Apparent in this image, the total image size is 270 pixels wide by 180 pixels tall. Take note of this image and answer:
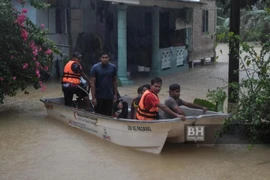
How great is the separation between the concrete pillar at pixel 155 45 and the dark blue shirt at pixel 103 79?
1023 cm

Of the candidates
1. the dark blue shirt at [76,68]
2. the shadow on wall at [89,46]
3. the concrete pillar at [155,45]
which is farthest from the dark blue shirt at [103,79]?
the concrete pillar at [155,45]

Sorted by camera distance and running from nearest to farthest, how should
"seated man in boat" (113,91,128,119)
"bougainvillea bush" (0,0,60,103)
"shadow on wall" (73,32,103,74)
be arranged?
"seated man in boat" (113,91,128,119) → "bougainvillea bush" (0,0,60,103) → "shadow on wall" (73,32,103,74)

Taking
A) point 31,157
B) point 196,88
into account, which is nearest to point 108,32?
point 196,88

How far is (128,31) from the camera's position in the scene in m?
21.2

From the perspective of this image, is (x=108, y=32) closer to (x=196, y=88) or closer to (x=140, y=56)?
(x=140, y=56)

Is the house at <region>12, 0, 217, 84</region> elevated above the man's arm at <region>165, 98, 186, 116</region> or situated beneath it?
elevated above

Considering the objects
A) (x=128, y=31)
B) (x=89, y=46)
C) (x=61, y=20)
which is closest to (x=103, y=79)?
(x=61, y=20)

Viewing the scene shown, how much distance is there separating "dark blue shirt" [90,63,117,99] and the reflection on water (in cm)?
86

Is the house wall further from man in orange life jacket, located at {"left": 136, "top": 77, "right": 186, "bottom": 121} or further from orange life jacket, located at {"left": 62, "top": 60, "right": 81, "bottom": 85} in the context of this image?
man in orange life jacket, located at {"left": 136, "top": 77, "right": 186, "bottom": 121}

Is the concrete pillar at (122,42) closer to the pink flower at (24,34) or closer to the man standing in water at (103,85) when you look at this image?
the pink flower at (24,34)

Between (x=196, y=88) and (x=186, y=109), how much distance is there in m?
7.84

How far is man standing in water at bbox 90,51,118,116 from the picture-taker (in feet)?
31.8

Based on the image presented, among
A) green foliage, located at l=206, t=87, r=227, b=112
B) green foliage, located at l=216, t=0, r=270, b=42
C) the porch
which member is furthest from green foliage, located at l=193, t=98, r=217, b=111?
the porch

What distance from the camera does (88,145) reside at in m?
9.34
